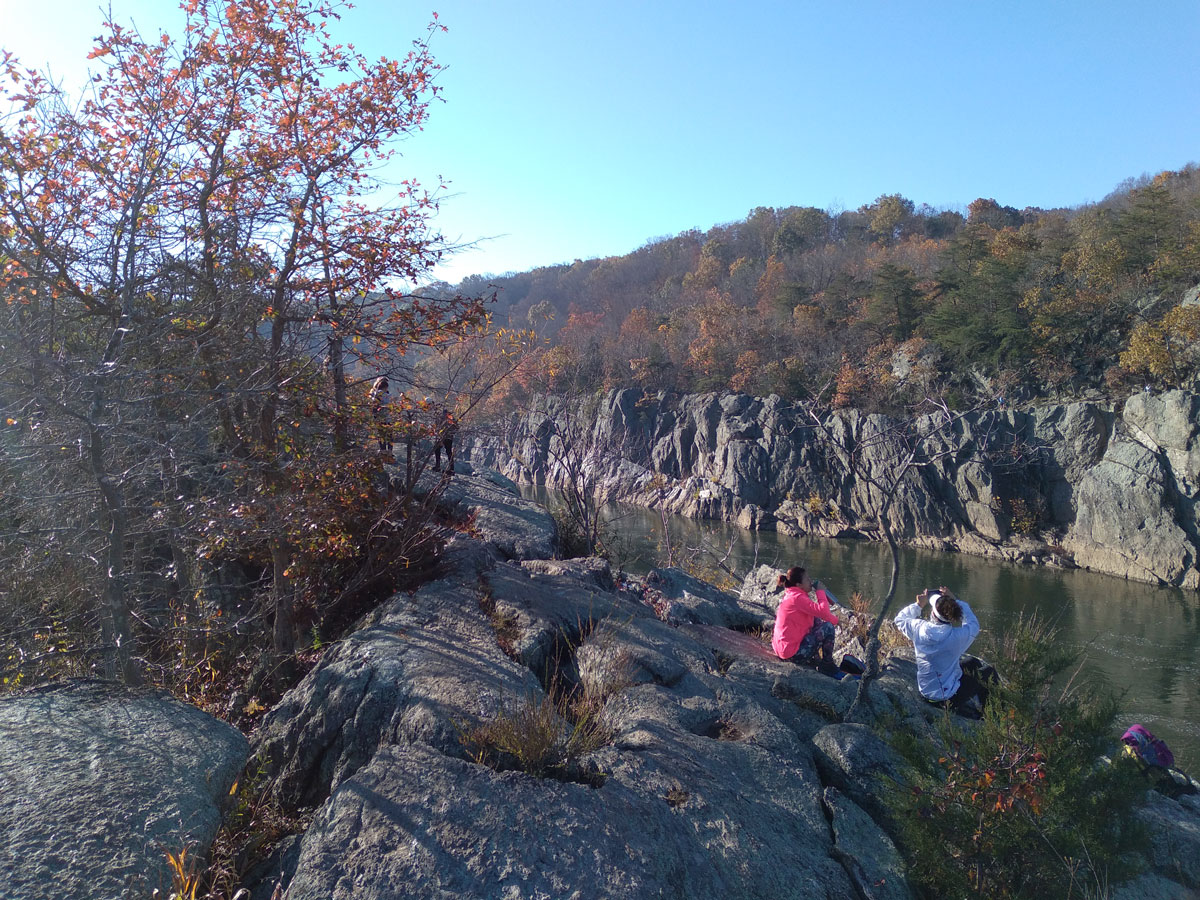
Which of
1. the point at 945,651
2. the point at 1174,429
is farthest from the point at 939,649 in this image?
the point at 1174,429

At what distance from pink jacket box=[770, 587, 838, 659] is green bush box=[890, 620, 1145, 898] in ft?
8.36

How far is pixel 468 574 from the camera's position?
6980mm

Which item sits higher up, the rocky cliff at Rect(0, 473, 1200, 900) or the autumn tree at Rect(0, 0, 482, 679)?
the autumn tree at Rect(0, 0, 482, 679)

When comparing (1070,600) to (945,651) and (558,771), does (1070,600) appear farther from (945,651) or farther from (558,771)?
(558,771)

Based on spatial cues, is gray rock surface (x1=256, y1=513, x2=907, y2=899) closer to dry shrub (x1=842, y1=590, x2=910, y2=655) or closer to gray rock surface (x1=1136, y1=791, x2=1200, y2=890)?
gray rock surface (x1=1136, y1=791, x2=1200, y2=890)

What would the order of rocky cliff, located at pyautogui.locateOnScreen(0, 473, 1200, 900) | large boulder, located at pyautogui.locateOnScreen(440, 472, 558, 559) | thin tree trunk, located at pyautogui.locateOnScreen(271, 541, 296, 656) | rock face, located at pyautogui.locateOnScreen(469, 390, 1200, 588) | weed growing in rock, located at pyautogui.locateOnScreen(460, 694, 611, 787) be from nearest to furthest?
rocky cliff, located at pyautogui.locateOnScreen(0, 473, 1200, 900) → weed growing in rock, located at pyautogui.locateOnScreen(460, 694, 611, 787) → thin tree trunk, located at pyautogui.locateOnScreen(271, 541, 296, 656) → large boulder, located at pyautogui.locateOnScreen(440, 472, 558, 559) → rock face, located at pyautogui.locateOnScreen(469, 390, 1200, 588)

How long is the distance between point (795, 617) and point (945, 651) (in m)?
1.25

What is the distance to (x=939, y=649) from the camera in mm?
6242

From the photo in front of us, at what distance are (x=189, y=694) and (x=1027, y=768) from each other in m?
5.87

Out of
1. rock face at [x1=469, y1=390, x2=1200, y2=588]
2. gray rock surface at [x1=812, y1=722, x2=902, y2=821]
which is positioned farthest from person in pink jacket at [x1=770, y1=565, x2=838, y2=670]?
rock face at [x1=469, y1=390, x2=1200, y2=588]

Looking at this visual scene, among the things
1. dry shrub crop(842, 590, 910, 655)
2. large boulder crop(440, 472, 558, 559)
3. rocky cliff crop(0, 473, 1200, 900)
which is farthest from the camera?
dry shrub crop(842, 590, 910, 655)

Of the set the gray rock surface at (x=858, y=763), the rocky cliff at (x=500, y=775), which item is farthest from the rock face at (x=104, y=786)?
the gray rock surface at (x=858, y=763)

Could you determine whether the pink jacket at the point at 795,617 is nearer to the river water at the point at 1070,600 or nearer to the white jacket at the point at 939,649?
the white jacket at the point at 939,649

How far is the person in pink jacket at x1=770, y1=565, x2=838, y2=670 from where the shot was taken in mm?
6750
